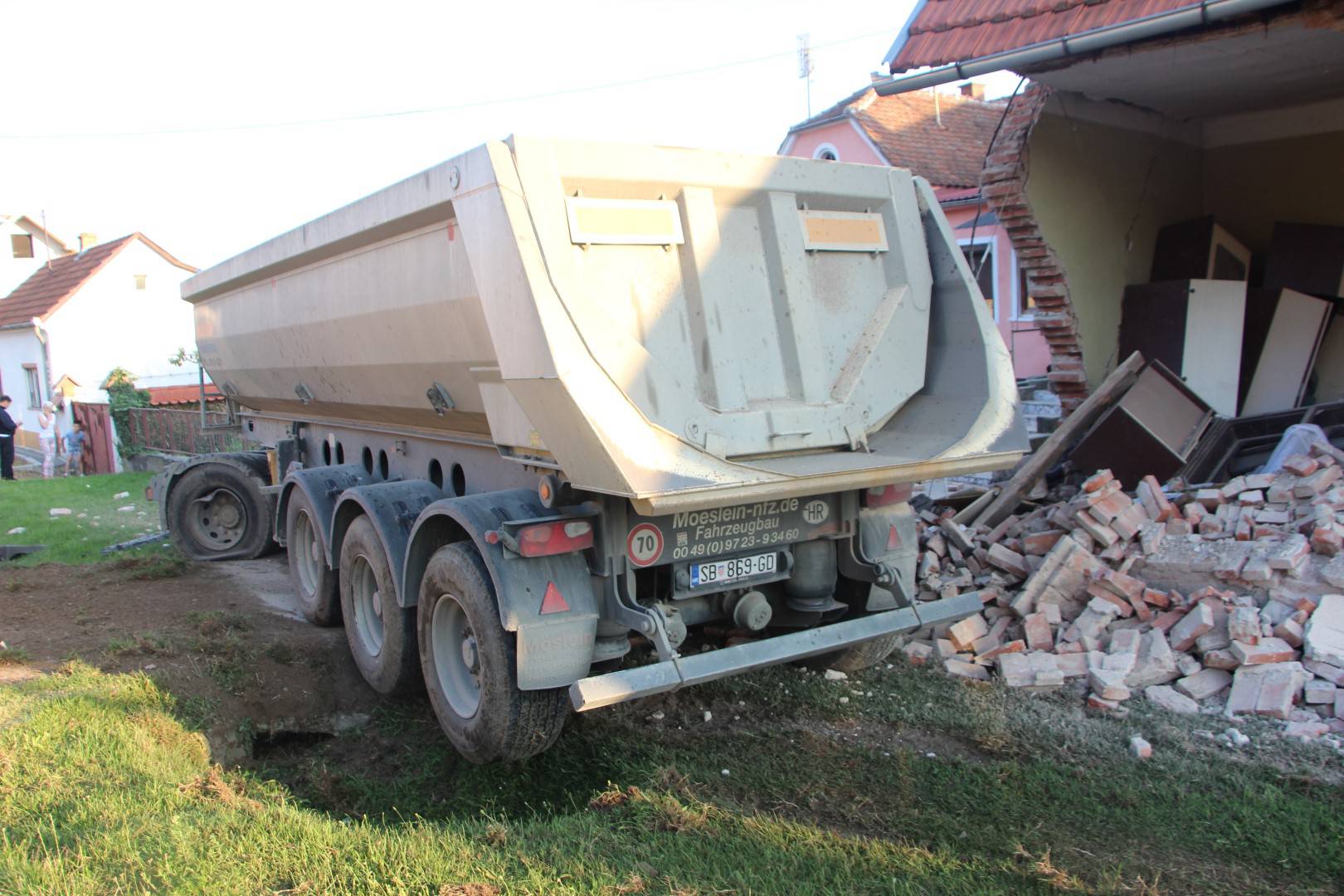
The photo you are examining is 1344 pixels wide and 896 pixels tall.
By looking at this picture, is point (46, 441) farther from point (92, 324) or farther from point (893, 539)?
point (893, 539)

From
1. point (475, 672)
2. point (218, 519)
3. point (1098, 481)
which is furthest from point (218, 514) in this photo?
point (1098, 481)

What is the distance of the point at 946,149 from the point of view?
19.5 meters

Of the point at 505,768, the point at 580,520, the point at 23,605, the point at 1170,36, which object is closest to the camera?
the point at 580,520

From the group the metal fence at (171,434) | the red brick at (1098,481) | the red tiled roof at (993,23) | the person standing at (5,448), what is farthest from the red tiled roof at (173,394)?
the red brick at (1098,481)

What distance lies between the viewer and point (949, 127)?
20516 millimetres

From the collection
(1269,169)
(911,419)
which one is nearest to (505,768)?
(911,419)

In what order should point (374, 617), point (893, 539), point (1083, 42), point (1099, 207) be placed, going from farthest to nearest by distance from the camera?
point (1099, 207) < point (1083, 42) < point (374, 617) < point (893, 539)

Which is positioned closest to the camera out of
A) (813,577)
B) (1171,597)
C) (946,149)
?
(813,577)

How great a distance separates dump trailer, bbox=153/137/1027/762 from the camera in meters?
3.99

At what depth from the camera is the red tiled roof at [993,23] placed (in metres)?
6.41

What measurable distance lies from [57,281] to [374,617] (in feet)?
107

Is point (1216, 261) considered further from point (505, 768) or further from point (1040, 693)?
point (505, 768)

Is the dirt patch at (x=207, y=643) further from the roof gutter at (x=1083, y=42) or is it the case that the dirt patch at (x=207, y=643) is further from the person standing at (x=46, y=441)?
the person standing at (x=46, y=441)

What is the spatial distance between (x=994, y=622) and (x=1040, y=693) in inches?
30.7
